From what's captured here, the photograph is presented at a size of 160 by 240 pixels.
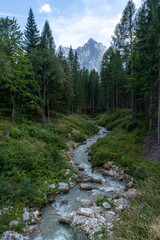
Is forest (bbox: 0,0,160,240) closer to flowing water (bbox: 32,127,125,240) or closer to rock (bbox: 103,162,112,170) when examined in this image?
rock (bbox: 103,162,112,170)

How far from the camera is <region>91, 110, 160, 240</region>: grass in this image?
445 centimetres

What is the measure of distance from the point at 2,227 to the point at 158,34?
18028 millimetres

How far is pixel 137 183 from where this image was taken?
28.8ft

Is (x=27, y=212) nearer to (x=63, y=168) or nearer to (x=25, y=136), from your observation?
(x=63, y=168)

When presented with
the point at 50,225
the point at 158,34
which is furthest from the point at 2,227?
the point at 158,34

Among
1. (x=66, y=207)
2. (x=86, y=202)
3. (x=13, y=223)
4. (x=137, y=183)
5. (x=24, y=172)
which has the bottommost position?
(x=66, y=207)

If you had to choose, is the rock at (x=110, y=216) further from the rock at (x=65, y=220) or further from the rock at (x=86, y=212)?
the rock at (x=65, y=220)

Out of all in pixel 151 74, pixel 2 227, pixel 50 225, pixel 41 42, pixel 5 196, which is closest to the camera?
pixel 2 227

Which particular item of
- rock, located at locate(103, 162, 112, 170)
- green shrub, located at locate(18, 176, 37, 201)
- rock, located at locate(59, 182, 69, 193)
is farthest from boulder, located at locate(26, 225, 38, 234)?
rock, located at locate(103, 162, 112, 170)

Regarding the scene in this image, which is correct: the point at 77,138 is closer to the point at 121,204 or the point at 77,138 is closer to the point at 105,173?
the point at 105,173

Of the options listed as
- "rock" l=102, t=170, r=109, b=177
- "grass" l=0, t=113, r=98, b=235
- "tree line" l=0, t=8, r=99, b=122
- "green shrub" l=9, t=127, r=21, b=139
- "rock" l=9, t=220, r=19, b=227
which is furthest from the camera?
"tree line" l=0, t=8, r=99, b=122

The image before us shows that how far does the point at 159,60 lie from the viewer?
43.1ft

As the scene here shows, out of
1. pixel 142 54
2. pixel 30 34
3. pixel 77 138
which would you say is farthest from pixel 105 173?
pixel 30 34

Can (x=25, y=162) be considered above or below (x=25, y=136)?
below
